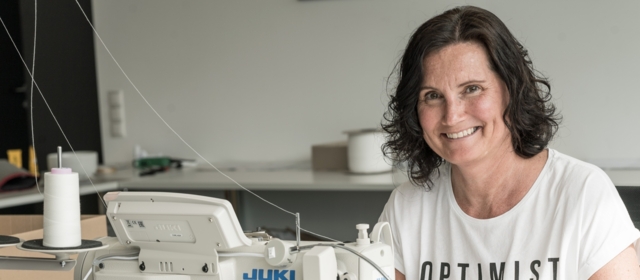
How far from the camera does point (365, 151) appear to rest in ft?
9.77

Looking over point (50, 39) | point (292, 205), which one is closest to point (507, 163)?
point (292, 205)

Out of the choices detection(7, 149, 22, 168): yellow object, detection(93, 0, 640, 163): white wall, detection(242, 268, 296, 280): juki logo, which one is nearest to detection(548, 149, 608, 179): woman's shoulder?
detection(242, 268, 296, 280): juki logo

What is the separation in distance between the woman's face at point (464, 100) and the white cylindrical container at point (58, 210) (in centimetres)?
68

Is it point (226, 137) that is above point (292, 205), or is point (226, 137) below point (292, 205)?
above

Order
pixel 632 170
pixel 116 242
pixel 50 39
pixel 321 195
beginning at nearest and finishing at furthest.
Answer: pixel 116 242
pixel 632 170
pixel 321 195
pixel 50 39

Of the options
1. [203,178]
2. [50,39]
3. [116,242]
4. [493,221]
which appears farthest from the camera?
[50,39]

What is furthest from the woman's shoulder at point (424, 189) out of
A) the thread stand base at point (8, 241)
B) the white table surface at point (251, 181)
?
the white table surface at point (251, 181)

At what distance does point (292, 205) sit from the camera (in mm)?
3521

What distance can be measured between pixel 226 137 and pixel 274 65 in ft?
1.58

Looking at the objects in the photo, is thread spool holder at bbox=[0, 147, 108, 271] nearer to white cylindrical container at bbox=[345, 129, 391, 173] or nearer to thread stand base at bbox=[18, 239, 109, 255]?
thread stand base at bbox=[18, 239, 109, 255]

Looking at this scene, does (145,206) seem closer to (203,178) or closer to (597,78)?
(203,178)

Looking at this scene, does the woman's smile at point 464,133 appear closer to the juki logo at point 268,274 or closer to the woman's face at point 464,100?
the woman's face at point 464,100

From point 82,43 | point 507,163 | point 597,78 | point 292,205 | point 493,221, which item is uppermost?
point 82,43

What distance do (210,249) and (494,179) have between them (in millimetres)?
656
